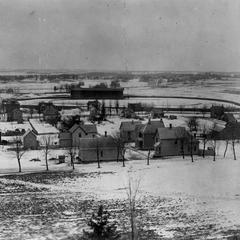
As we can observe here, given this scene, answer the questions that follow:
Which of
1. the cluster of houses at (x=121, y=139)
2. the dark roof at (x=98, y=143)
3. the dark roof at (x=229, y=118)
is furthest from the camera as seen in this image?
the dark roof at (x=229, y=118)

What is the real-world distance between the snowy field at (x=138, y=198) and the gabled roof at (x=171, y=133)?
4.12 meters

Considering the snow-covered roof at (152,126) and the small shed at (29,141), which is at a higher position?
the snow-covered roof at (152,126)

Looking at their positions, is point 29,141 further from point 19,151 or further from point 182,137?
point 182,137

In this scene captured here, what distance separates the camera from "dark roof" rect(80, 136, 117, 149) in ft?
143

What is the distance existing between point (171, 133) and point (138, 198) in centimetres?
1932

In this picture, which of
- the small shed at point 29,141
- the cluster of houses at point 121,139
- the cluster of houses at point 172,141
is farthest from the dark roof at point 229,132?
the small shed at point 29,141

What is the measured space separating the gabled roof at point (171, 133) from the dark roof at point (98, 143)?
5.33 m

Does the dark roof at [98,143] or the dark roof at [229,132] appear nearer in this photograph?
the dark roof at [98,143]

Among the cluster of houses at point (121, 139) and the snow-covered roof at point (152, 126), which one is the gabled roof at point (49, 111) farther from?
the snow-covered roof at point (152, 126)

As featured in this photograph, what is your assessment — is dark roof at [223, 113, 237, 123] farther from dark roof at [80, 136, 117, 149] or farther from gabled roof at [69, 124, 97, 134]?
dark roof at [80, 136, 117, 149]

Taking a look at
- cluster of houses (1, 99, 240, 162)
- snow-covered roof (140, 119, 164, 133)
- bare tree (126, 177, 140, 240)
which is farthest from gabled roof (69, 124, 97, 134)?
Result: bare tree (126, 177, 140, 240)

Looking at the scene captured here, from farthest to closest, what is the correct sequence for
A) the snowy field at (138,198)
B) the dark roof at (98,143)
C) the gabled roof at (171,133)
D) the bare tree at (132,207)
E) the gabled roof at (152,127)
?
1. the gabled roof at (152,127)
2. the gabled roof at (171,133)
3. the dark roof at (98,143)
4. the snowy field at (138,198)
5. the bare tree at (132,207)

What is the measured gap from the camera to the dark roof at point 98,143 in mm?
43562

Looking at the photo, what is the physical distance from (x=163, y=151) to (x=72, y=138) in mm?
11147
